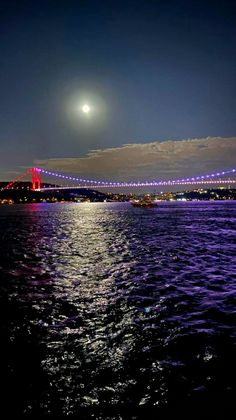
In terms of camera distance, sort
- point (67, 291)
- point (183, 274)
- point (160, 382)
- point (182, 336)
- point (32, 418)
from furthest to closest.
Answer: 1. point (183, 274)
2. point (67, 291)
3. point (182, 336)
4. point (160, 382)
5. point (32, 418)

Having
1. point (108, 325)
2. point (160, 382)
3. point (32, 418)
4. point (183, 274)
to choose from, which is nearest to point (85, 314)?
point (108, 325)

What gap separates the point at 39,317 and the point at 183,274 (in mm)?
7719

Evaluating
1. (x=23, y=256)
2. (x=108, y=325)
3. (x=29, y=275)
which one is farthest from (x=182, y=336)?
(x=23, y=256)

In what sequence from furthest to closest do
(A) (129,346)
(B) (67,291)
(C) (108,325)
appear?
1. (B) (67,291)
2. (C) (108,325)
3. (A) (129,346)

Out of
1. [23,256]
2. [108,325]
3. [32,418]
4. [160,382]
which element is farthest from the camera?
[23,256]

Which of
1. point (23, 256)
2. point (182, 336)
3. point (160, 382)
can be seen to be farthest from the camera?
point (23, 256)

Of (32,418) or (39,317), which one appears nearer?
(32,418)

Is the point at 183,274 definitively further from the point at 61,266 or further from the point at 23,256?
the point at 23,256

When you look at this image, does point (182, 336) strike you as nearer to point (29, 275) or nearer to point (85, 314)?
point (85, 314)

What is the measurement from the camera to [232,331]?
8.14m

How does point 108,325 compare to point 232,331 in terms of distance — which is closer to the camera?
point 232,331

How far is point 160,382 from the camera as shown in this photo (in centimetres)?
595

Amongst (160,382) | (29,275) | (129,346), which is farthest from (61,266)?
(160,382)

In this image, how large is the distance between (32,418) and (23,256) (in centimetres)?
1738
